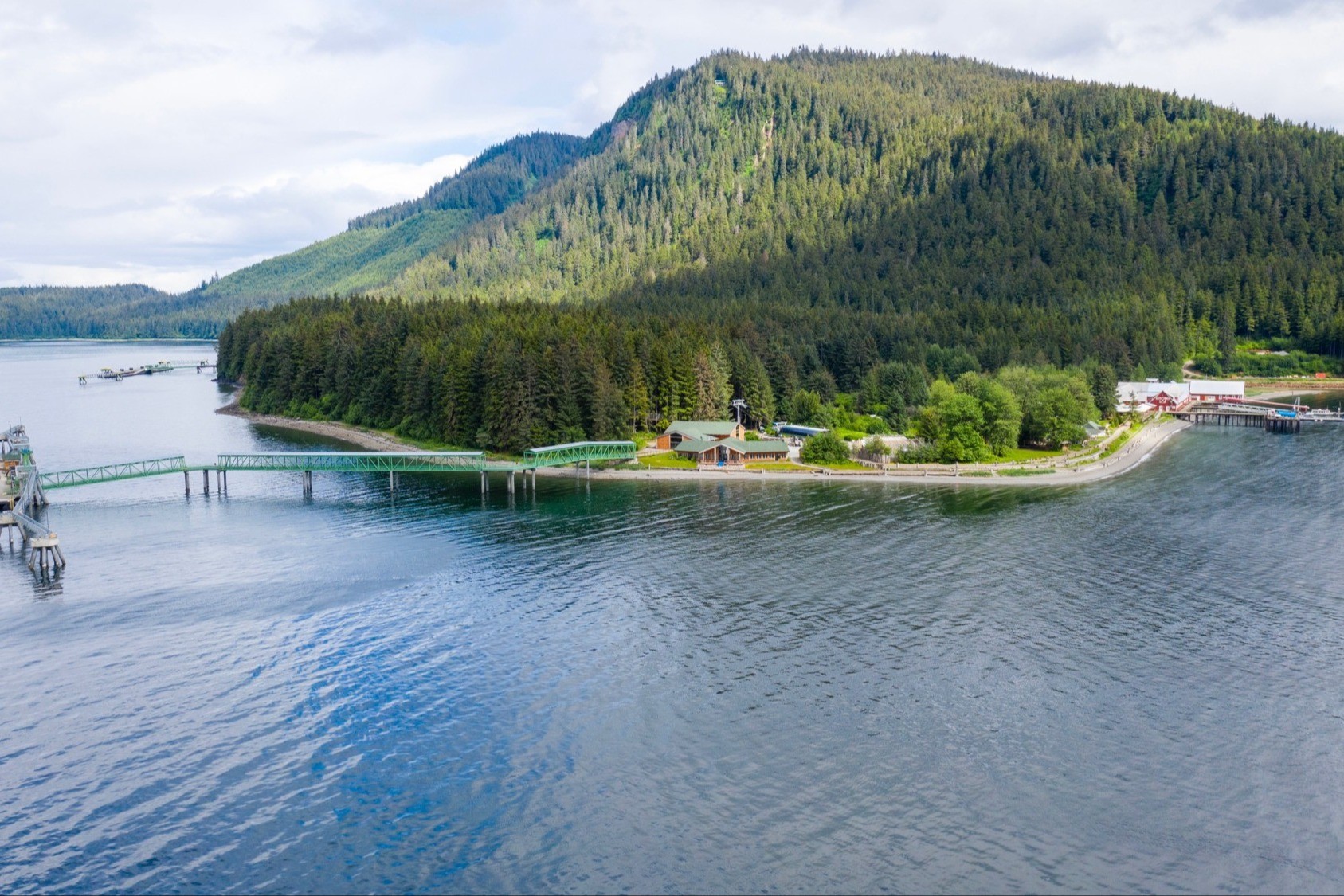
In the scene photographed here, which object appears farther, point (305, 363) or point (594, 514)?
point (305, 363)

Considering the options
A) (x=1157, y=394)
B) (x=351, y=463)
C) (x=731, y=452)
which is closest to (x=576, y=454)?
(x=731, y=452)

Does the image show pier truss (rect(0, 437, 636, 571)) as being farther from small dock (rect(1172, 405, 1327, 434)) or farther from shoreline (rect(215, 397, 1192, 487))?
small dock (rect(1172, 405, 1327, 434))

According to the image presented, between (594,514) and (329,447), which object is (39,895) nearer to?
(594,514)

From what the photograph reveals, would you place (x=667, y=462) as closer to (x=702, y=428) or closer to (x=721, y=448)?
(x=721, y=448)

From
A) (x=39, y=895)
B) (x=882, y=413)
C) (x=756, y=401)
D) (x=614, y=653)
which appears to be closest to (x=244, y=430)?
(x=756, y=401)

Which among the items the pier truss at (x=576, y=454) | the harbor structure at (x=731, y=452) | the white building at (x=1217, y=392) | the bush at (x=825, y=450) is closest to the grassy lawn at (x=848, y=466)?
the bush at (x=825, y=450)

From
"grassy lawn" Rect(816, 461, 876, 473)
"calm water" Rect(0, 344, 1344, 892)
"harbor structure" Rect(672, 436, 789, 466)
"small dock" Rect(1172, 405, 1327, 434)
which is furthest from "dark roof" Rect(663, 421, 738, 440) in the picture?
"small dock" Rect(1172, 405, 1327, 434)

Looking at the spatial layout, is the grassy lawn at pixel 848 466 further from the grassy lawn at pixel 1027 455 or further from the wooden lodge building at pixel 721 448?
the grassy lawn at pixel 1027 455
